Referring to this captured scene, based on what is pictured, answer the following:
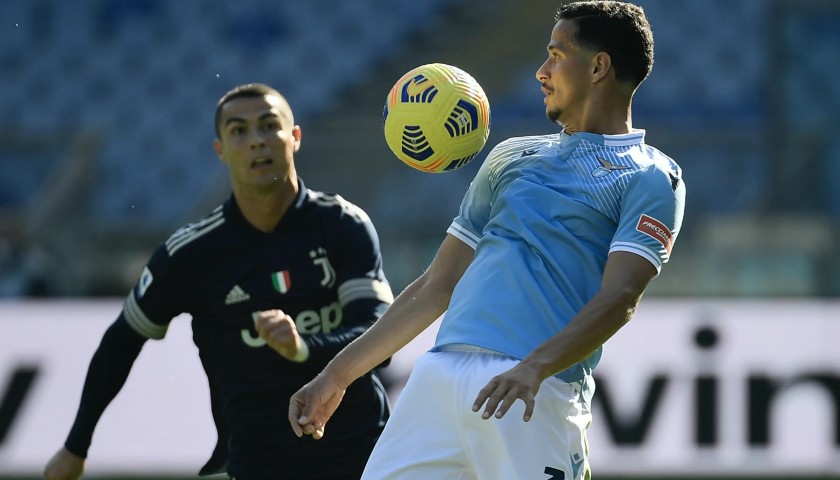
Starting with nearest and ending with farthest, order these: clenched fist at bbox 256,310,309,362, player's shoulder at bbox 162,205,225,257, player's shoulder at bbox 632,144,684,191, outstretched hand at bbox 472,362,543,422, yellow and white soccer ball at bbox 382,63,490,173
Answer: outstretched hand at bbox 472,362,543,422
player's shoulder at bbox 632,144,684,191
clenched fist at bbox 256,310,309,362
yellow and white soccer ball at bbox 382,63,490,173
player's shoulder at bbox 162,205,225,257

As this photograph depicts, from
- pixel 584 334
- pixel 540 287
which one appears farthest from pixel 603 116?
pixel 584 334

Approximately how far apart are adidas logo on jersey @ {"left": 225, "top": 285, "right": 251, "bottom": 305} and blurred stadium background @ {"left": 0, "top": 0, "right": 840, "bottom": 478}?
2648mm

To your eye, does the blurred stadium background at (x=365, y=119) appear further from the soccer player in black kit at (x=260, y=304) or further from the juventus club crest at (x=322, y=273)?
the juventus club crest at (x=322, y=273)

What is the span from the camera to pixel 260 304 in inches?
171

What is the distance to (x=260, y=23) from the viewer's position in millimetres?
10922

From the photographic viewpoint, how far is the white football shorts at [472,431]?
9.66 feet

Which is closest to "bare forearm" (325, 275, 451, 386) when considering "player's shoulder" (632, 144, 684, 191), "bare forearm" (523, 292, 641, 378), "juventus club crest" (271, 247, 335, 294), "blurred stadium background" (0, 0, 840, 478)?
"bare forearm" (523, 292, 641, 378)

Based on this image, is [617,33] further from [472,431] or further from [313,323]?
[313,323]

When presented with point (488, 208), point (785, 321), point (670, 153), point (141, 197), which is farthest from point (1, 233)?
point (488, 208)

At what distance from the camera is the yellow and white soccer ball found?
367 cm

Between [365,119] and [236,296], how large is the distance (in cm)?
608

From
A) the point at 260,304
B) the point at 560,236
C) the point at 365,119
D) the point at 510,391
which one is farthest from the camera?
the point at 365,119

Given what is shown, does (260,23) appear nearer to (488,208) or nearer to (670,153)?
(670,153)

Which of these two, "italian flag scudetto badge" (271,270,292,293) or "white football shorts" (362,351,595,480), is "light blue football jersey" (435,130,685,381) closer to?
"white football shorts" (362,351,595,480)
